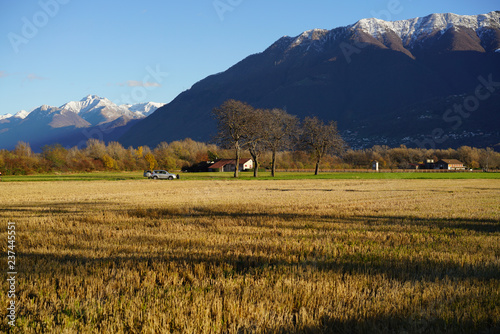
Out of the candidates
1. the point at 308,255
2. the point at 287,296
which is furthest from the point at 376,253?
the point at 287,296

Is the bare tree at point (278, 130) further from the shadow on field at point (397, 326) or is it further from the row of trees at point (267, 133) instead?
the shadow on field at point (397, 326)

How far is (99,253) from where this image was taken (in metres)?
7.06

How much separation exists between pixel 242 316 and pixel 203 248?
3.62 metres

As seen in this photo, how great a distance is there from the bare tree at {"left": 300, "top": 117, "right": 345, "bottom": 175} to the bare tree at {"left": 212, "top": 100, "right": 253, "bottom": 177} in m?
20.6

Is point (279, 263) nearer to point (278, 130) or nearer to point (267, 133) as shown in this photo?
point (267, 133)

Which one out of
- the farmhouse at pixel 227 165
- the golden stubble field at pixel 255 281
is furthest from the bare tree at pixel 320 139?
the golden stubble field at pixel 255 281

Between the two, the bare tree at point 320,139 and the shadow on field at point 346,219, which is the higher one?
the bare tree at point 320,139

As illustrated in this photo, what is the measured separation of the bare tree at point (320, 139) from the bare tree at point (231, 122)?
2056 cm

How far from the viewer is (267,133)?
6781 centimetres

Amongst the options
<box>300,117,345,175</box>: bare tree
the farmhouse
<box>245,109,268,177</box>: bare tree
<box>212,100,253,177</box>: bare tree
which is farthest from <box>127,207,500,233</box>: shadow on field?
the farmhouse

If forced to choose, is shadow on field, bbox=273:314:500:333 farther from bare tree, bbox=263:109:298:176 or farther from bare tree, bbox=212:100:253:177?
bare tree, bbox=263:109:298:176

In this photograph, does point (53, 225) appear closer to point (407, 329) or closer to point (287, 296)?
point (287, 296)

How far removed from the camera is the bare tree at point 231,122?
62.2 meters

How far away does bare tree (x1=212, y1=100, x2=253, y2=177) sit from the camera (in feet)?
204
